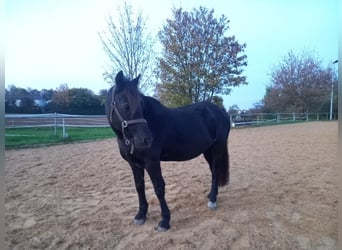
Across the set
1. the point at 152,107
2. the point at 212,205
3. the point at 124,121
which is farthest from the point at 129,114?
the point at 212,205

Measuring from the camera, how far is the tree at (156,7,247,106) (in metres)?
6.44

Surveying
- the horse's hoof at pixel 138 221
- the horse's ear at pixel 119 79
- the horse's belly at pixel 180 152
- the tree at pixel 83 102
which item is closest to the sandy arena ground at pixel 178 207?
the horse's hoof at pixel 138 221

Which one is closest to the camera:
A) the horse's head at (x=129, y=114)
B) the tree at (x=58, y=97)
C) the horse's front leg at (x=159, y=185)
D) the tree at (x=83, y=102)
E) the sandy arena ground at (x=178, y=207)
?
the horse's head at (x=129, y=114)

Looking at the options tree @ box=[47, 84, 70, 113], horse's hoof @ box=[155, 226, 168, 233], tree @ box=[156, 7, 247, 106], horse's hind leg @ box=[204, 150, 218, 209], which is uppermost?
tree @ box=[156, 7, 247, 106]

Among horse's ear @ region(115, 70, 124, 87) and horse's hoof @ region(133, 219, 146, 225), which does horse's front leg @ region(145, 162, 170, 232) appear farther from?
horse's ear @ region(115, 70, 124, 87)

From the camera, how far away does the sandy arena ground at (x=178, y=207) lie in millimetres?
2006

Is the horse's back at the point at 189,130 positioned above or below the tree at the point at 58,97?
below

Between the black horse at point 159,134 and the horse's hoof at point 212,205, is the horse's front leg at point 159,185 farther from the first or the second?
the horse's hoof at point 212,205

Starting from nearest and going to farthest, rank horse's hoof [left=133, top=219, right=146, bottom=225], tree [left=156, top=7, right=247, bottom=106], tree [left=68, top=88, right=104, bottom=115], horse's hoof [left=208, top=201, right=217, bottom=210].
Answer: horse's hoof [left=133, top=219, right=146, bottom=225], horse's hoof [left=208, top=201, right=217, bottom=210], tree [left=68, top=88, right=104, bottom=115], tree [left=156, top=7, right=247, bottom=106]

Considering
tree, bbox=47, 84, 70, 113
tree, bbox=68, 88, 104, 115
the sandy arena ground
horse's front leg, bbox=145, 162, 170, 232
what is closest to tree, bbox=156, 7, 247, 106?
tree, bbox=68, 88, 104, 115

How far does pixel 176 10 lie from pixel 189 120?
927 cm

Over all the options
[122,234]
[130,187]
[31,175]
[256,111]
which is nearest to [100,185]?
[130,187]

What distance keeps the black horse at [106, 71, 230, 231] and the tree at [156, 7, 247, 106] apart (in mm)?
3333

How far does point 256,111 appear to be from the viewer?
12.4 m
